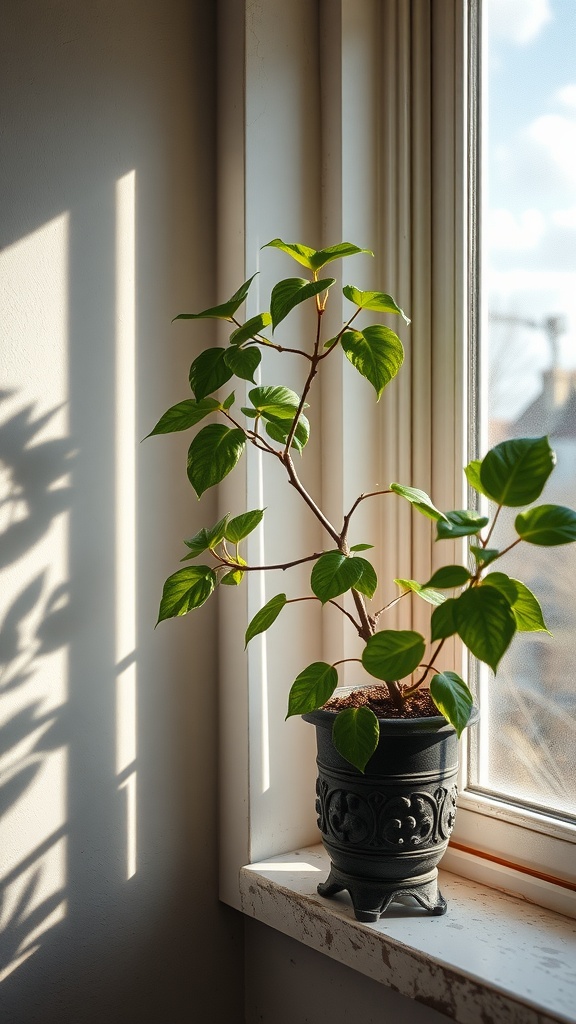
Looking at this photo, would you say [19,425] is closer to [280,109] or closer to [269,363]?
[269,363]

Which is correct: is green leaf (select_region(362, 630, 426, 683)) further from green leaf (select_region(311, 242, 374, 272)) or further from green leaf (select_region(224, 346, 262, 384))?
→ green leaf (select_region(311, 242, 374, 272))

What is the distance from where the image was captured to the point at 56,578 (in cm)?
109

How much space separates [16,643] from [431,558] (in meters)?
0.58

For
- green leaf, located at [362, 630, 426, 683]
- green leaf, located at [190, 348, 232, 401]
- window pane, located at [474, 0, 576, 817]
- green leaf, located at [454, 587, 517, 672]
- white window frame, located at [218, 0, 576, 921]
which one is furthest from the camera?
white window frame, located at [218, 0, 576, 921]

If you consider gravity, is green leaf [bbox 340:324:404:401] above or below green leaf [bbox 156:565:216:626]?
above

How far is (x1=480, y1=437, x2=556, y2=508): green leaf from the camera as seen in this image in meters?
0.78

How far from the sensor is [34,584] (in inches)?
42.0

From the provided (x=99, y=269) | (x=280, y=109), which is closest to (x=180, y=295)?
(x=99, y=269)

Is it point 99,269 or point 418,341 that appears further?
point 418,341

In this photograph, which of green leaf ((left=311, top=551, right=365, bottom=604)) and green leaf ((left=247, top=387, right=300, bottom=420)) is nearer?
green leaf ((left=311, top=551, right=365, bottom=604))

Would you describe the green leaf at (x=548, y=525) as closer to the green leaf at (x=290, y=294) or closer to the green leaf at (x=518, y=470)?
the green leaf at (x=518, y=470)

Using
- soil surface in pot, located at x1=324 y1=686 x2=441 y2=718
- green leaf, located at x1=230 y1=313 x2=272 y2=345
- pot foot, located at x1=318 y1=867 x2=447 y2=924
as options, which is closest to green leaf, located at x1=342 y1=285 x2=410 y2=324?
green leaf, located at x1=230 y1=313 x2=272 y2=345

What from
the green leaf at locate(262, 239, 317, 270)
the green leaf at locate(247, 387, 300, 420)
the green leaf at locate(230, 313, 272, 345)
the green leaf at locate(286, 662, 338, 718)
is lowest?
the green leaf at locate(286, 662, 338, 718)

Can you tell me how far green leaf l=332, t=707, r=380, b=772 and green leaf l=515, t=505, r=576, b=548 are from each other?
26 cm
